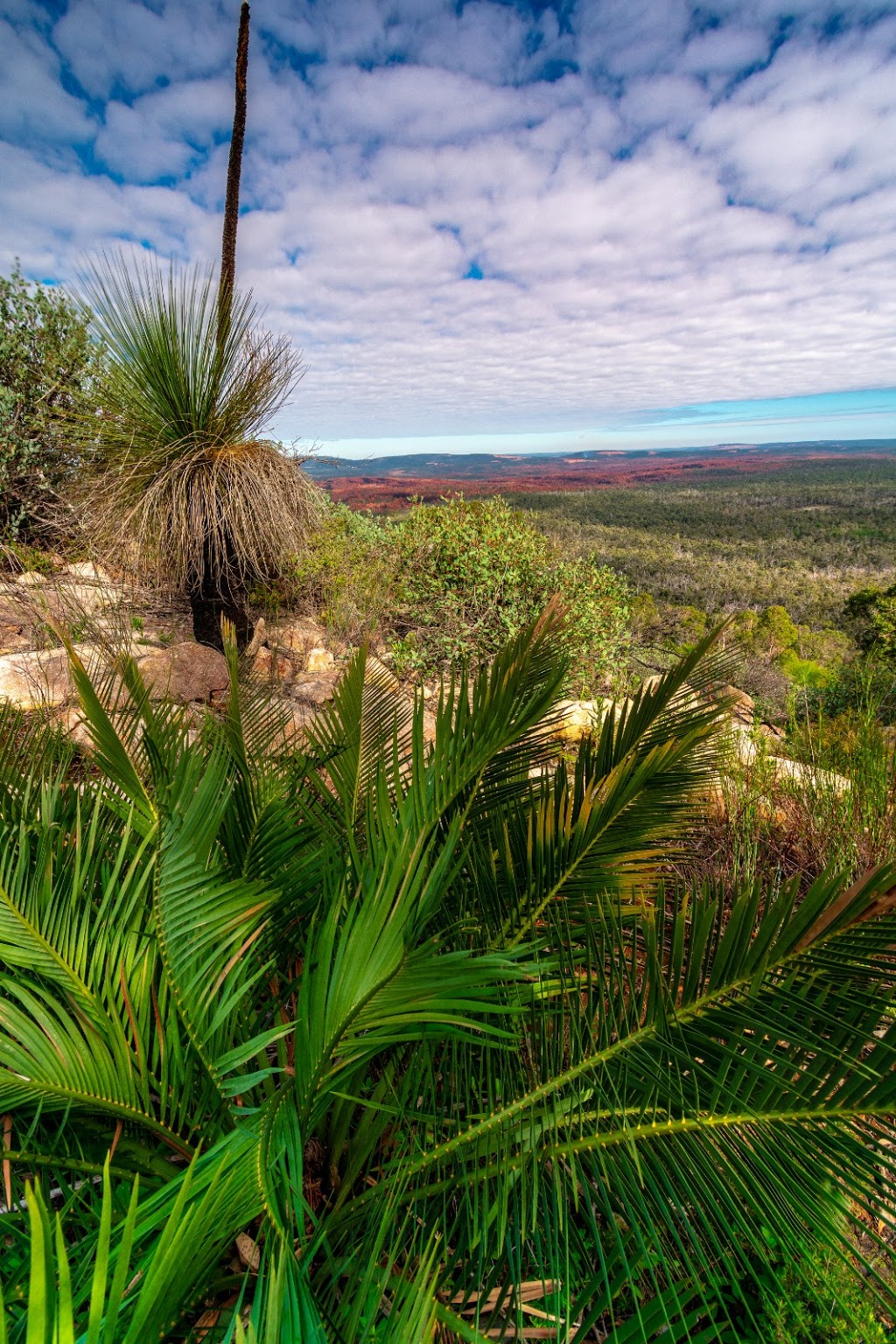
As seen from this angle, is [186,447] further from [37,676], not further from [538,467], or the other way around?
[538,467]

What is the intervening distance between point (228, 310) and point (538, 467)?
3792 centimetres

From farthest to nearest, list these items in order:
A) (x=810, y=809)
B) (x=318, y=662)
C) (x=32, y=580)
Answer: (x=318, y=662)
(x=32, y=580)
(x=810, y=809)

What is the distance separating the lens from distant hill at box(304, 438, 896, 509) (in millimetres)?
7137

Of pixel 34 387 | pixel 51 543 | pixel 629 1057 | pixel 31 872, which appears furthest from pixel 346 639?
pixel 629 1057

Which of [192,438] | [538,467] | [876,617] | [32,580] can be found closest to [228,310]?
[192,438]

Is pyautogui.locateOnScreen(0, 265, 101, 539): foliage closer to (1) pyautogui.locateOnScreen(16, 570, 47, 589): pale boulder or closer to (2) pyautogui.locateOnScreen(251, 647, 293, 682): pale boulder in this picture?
(1) pyautogui.locateOnScreen(16, 570, 47, 589): pale boulder

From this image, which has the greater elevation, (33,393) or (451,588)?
(33,393)

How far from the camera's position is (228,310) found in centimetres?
385

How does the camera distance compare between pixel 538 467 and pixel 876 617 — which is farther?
pixel 538 467

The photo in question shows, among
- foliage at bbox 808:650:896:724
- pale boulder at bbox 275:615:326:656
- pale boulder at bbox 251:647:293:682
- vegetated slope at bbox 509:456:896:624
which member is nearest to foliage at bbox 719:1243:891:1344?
foliage at bbox 808:650:896:724

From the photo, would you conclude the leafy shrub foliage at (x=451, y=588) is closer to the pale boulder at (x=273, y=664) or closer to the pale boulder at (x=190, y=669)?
the pale boulder at (x=273, y=664)

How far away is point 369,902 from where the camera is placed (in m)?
1.03

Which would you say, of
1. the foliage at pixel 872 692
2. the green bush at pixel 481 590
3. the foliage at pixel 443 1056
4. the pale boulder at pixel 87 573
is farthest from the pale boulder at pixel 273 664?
the foliage at pixel 872 692

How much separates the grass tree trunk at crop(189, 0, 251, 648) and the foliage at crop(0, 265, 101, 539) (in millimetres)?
1936
